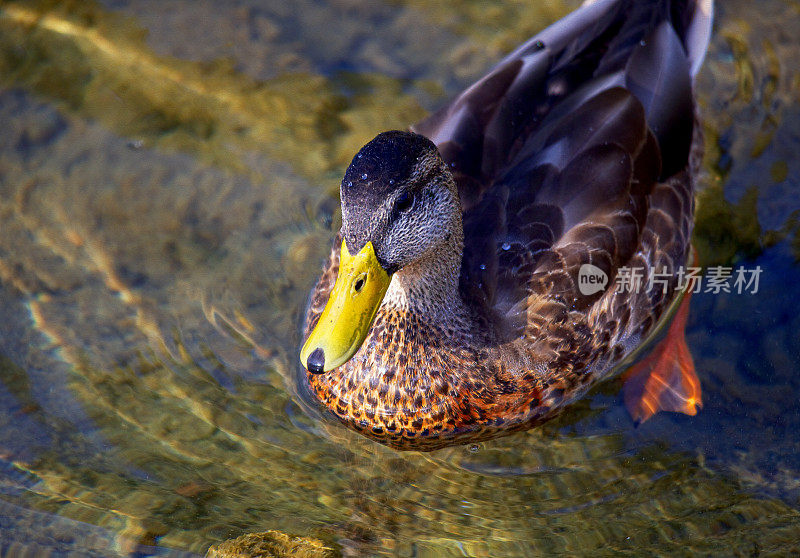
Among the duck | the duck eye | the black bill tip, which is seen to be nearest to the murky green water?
the duck

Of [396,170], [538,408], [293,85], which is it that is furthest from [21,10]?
[538,408]

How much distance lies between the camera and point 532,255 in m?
4.29

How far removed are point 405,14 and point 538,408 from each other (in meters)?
3.20

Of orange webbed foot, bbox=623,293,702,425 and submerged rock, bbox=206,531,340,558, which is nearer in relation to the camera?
submerged rock, bbox=206,531,340,558

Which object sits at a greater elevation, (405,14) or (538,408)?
(405,14)

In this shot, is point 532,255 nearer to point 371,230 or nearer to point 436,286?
point 436,286

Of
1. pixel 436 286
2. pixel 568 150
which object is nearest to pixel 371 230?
pixel 436 286

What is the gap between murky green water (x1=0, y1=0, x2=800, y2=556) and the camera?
13.6ft

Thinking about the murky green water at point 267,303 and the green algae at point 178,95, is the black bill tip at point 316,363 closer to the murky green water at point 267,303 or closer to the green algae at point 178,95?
the murky green water at point 267,303

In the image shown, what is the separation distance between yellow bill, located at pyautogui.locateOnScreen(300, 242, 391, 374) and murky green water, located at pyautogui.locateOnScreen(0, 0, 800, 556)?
102 cm

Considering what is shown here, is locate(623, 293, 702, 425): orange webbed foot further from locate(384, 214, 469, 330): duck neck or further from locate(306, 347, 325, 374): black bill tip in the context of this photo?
locate(306, 347, 325, 374): black bill tip

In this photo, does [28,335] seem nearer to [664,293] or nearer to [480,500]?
[480,500]

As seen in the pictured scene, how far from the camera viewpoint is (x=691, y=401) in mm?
4820

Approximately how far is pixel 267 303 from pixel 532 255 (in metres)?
1.55
